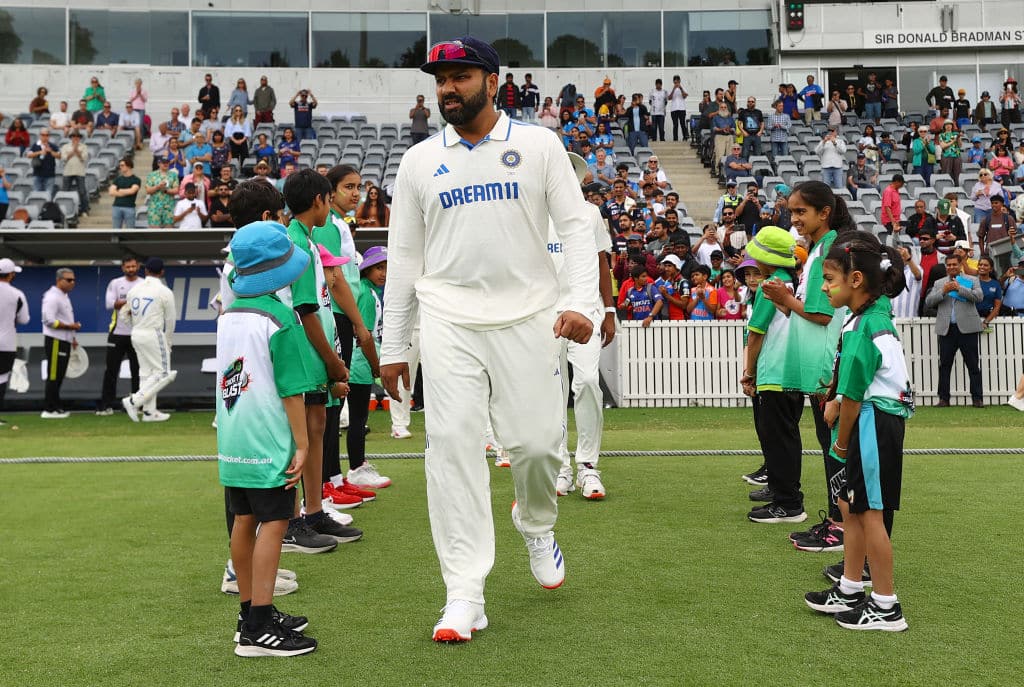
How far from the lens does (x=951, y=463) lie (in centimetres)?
902

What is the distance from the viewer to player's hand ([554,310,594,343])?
4.40 m

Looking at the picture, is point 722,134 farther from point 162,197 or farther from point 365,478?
point 365,478

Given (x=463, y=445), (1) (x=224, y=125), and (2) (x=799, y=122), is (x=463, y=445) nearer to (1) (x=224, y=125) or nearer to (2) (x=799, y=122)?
(1) (x=224, y=125)

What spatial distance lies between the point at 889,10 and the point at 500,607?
A: 31.1 m

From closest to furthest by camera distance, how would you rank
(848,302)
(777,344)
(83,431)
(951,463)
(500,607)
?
(848,302) < (500,607) < (777,344) < (951,463) < (83,431)

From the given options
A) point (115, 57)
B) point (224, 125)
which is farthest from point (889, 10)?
point (115, 57)

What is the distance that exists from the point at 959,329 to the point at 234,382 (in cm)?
1261

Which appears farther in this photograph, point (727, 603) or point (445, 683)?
point (727, 603)

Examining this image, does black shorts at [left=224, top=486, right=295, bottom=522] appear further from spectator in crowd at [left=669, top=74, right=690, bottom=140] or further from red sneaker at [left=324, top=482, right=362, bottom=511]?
spectator in crowd at [left=669, top=74, right=690, bottom=140]

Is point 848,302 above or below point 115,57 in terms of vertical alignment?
below

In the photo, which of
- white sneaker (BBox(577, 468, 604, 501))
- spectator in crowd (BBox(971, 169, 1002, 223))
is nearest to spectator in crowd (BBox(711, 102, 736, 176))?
spectator in crowd (BBox(971, 169, 1002, 223))

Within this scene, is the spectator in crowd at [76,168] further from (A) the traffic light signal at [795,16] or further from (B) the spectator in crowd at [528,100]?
(A) the traffic light signal at [795,16]

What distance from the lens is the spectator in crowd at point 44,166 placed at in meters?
23.5

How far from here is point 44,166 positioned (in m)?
23.6
